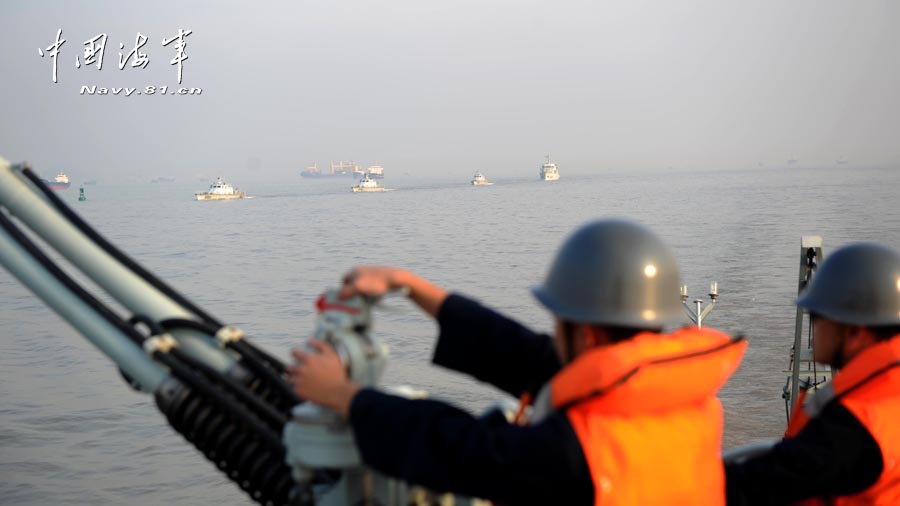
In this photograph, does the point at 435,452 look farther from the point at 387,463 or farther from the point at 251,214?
the point at 251,214

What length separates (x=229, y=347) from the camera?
3260mm

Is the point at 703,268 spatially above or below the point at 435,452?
below

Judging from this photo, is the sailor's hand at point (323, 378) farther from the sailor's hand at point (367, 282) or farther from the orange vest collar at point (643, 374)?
the orange vest collar at point (643, 374)

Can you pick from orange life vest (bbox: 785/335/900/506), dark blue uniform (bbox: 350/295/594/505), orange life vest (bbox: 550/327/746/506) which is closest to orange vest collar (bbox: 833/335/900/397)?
orange life vest (bbox: 785/335/900/506)

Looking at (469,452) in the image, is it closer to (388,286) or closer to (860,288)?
(388,286)

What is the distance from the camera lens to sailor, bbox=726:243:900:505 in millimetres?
2912

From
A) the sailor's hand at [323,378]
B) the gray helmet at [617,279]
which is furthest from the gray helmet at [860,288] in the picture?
the sailor's hand at [323,378]

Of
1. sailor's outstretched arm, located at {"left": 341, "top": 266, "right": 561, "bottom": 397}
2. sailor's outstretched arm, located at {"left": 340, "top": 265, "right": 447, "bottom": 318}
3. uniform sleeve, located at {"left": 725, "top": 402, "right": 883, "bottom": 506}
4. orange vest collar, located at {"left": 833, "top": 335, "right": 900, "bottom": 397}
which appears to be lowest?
uniform sleeve, located at {"left": 725, "top": 402, "right": 883, "bottom": 506}

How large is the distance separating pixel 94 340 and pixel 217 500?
11.7 m

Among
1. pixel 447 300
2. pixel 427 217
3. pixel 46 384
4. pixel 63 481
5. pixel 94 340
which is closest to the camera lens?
pixel 447 300

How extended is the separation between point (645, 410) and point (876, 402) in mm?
1189

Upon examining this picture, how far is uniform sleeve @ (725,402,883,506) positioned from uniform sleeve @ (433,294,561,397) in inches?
26.8

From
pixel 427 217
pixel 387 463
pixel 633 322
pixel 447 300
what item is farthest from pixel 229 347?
pixel 427 217

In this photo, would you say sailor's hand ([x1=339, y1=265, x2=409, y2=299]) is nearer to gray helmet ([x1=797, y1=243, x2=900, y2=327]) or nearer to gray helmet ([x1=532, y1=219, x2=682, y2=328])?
gray helmet ([x1=532, y1=219, x2=682, y2=328])
